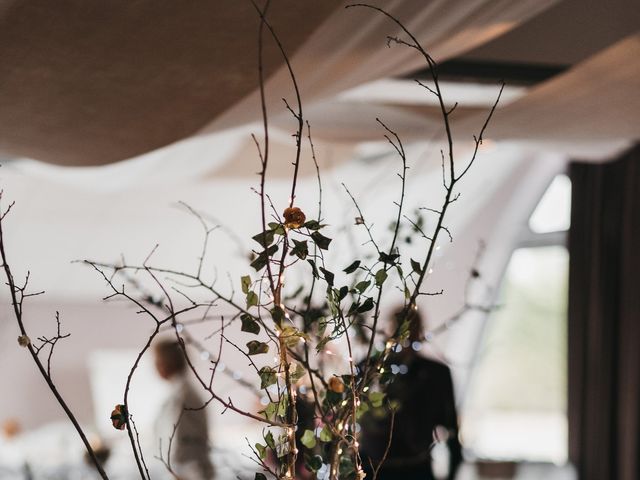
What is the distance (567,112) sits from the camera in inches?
107

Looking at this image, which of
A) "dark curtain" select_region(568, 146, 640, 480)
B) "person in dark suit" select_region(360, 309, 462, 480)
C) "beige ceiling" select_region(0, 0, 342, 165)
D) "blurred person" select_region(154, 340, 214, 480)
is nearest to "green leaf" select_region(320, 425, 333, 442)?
"beige ceiling" select_region(0, 0, 342, 165)

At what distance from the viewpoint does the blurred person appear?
3805mm

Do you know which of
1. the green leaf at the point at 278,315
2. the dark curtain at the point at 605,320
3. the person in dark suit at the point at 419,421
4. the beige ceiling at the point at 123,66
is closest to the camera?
the green leaf at the point at 278,315

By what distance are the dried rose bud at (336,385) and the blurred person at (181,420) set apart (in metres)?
2.57

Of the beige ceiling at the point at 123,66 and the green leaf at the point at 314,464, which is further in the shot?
the beige ceiling at the point at 123,66

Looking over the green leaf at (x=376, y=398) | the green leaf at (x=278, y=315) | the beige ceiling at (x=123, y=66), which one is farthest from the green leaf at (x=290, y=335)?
the beige ceiling at (x=123, y=66)

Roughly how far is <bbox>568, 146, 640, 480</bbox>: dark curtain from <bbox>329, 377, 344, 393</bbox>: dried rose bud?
408cm

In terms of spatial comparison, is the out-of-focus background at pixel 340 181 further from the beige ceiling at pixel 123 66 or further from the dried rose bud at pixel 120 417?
the dried rose bud at pixel 120 417

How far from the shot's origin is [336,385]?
1.29 meters

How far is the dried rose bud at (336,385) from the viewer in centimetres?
129

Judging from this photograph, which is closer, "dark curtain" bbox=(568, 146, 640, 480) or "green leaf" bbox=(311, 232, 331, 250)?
"green leaf" bbox=(311, 232, 331, 250)

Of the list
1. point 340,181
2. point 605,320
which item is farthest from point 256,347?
point 605,320

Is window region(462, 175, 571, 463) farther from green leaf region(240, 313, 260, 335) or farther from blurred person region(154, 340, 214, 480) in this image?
green leaf region(240, 313, 260, 335)

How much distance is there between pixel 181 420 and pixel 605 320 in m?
2.71
